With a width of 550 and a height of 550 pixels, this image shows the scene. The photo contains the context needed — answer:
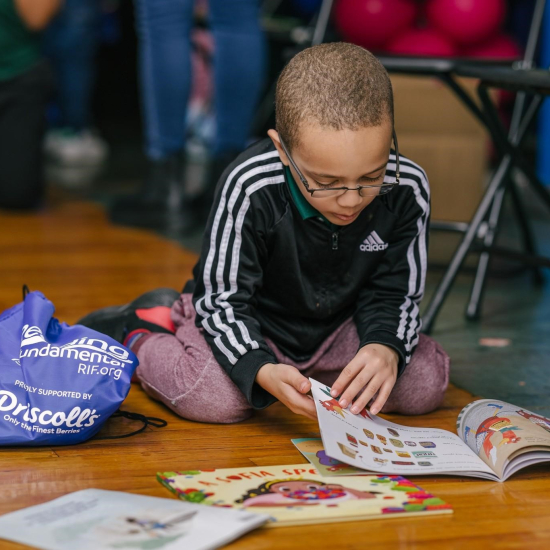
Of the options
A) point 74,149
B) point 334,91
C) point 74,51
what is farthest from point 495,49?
point 334,91

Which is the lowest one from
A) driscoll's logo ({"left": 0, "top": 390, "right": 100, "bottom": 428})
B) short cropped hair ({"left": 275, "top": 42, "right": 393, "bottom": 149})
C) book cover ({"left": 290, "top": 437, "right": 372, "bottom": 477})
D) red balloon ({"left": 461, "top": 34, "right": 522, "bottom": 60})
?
book cover ({"left": 290, "top": 437, "right": 372, "bottom": 477})

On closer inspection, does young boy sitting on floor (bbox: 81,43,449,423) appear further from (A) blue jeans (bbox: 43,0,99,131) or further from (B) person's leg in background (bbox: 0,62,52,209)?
(A) blue jeans (bbox: 43,0,99,131)

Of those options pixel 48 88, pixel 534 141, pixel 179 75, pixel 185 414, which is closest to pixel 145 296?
pixel 185 414

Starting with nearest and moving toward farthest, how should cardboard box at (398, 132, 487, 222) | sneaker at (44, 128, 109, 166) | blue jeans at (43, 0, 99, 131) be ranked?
cardboard box at (398, 132, 487, 222)
blue jeans at (43, 0, 99, 131)
sneaker at (44, 128, 109, 166)

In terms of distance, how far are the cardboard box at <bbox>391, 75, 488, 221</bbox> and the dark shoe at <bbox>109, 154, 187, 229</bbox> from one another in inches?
24.7

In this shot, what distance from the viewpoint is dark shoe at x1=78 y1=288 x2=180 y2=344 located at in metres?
1.46

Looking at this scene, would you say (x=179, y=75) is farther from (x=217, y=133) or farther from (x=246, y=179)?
(x=246, y=179)

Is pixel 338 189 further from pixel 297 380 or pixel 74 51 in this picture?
pixel 74 51

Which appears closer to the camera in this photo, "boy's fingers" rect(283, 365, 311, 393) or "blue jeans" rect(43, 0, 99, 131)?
"boy's fingers" rect(283, 365, 311, 393)

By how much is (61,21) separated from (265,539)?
2968 mm

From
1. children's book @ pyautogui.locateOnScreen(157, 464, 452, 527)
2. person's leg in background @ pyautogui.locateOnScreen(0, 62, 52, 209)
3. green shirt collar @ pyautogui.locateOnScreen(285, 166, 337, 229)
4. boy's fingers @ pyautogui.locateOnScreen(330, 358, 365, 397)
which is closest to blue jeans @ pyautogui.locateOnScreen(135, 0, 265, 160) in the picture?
person's leg in background @ pyautogui.locateOnScreen(0, 62, 52, 209)

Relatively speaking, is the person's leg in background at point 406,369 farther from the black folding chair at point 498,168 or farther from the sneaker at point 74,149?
the sneaker at point 74,149

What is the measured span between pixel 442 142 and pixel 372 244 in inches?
38.1

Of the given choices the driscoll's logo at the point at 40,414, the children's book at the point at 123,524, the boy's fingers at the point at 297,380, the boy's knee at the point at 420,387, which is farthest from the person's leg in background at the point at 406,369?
the children's book at the point at 123,524
